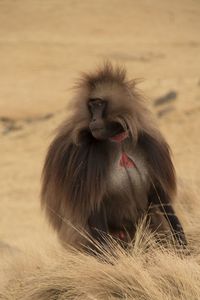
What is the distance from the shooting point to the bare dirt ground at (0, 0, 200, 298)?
1475 centimetres

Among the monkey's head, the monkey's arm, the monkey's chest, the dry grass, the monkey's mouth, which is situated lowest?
the dry grass

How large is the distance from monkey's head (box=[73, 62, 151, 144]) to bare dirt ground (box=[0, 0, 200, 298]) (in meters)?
1.07

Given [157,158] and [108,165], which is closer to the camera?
[108,165]

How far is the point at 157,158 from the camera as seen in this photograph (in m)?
4.75

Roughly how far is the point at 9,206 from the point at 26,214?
84cm

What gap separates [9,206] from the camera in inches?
555

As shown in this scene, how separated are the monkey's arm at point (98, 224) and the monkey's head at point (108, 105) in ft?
→ 1.50

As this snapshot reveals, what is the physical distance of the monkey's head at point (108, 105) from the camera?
184 inches

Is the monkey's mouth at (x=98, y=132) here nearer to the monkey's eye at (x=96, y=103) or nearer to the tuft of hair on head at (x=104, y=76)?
the monkey's eye at (x=96, y=103)

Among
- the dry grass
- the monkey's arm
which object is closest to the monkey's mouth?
the monkey's arm

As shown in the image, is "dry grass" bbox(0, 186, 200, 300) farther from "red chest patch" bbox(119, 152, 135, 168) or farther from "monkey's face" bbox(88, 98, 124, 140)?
"monkey's face" bbox(88, 98, 124, 140)

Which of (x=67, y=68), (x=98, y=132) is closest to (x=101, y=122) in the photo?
(x=98, y=132)

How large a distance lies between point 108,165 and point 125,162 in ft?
0.41

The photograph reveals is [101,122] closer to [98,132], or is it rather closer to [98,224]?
[98,132]
